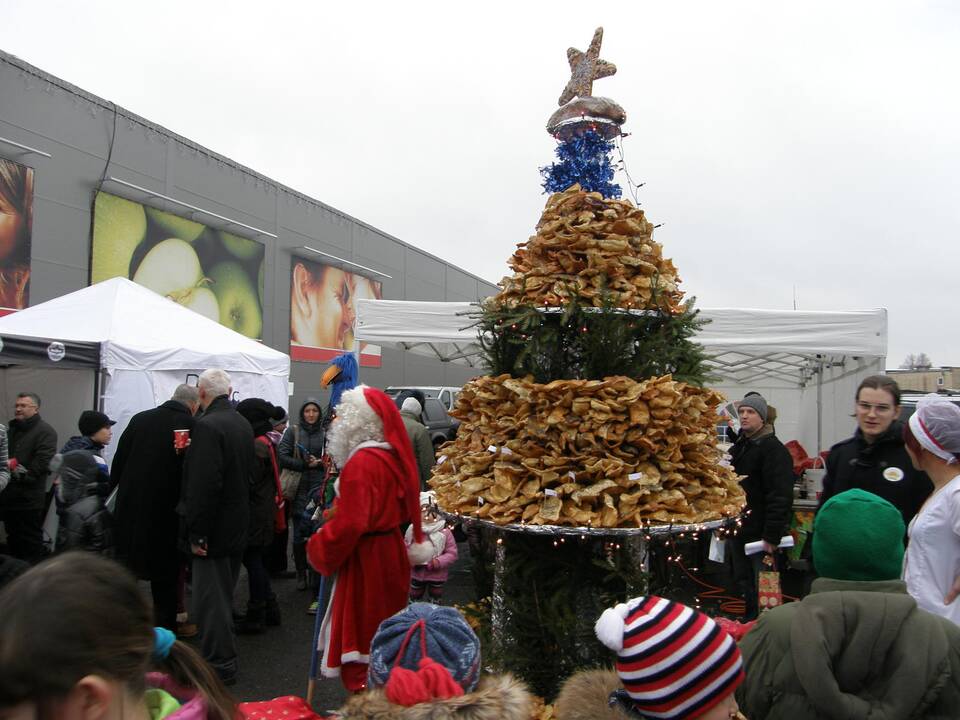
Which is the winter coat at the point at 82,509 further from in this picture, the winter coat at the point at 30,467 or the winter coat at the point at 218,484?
the winter coat at the point at 30,467

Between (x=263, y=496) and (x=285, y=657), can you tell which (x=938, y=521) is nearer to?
(x=285, y=657)

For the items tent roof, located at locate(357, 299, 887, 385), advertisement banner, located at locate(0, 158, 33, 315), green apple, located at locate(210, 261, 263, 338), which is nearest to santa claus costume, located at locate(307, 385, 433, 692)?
tent roof, located at locate(357, 299, 887, 385)

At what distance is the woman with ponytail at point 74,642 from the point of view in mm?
970

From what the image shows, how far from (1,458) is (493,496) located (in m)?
4.35

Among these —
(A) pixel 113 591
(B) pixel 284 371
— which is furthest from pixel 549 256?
(B) pixel 284 371

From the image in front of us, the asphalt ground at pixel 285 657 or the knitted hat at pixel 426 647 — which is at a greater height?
the knitted hat at pixel 426 647

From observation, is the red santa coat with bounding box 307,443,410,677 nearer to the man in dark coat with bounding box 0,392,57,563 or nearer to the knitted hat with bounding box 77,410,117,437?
the knitted hat with bounding box 77,410,117,437

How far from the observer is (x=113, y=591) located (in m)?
1.08

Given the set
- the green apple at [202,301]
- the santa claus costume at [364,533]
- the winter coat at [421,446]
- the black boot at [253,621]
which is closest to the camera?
the santa claus costume at [364,533]

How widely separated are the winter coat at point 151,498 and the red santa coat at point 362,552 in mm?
1985

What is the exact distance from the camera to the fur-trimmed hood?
1.51 metres

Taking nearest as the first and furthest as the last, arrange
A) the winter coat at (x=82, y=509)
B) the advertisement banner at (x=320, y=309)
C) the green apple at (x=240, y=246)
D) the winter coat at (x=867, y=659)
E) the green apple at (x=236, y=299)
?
the winter coat at (x=867, y=659)
the winter coat at (x=82, y=509)
the green apple at (x=236, y=299)
the green apple at (x=240, y=246)
the advertisement banner at (x=320, y=309)

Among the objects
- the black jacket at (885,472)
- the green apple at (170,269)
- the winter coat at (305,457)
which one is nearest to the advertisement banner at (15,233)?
the green apple at (170,269)

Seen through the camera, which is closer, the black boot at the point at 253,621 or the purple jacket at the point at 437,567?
the purple jacket at the point at 437,567
